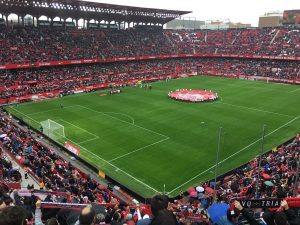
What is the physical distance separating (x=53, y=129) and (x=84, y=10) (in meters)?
42.4

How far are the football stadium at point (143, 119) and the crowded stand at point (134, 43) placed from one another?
0.36 m

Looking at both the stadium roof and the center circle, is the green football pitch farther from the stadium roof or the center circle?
the stadium roof

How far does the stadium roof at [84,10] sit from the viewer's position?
61062 mm

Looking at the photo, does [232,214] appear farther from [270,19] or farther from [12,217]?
[270,19]

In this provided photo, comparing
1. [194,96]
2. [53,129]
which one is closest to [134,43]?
[194,96]

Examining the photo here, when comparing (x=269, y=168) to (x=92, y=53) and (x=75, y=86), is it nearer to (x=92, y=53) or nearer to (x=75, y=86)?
(x=75, y=86)

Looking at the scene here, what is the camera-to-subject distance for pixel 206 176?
24953 mm

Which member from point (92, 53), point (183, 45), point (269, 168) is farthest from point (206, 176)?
point (183, 45)

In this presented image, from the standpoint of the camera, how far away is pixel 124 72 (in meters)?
72.5

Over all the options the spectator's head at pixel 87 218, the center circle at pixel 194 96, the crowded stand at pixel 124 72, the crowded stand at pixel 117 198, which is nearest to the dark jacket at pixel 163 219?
the spectator's head at pixel 87 218

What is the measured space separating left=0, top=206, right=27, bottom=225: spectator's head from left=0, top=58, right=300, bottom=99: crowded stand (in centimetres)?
4975

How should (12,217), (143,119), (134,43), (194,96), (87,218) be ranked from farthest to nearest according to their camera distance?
(134,43) < (194,96) < (143,119) < (87,218) < (12,217)

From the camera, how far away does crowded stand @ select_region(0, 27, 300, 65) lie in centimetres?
6316

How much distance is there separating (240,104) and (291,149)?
22065 millimetres
